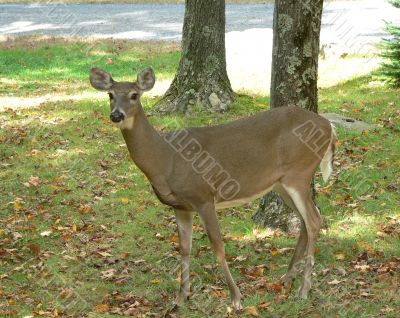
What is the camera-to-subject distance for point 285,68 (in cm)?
806

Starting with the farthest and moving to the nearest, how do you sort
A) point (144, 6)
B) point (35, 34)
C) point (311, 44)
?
point (144, 6)
point (35, 34)
point (311, 44)

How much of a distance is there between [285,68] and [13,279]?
3.62 meters

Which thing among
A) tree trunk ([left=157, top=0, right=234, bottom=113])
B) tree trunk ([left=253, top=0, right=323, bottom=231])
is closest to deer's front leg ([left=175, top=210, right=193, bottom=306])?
tree trunk ([left=253, top=0, right=323, bottom=231])

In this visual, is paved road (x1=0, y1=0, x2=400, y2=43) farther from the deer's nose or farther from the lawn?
the deer's nose

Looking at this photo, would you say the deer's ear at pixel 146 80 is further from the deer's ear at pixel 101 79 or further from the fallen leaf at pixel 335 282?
the fallen leaf at pixel 335 282

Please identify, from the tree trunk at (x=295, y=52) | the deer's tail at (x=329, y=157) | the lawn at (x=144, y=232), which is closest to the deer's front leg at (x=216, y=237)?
the lawn at (x=144, y=232)

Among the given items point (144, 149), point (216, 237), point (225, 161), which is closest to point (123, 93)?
point (144, 149)

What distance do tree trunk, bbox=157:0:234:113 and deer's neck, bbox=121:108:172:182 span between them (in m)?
6.09

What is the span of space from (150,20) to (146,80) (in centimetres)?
1775

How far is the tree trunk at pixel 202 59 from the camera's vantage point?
12.7 metres

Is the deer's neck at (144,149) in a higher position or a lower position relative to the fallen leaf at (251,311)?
higher

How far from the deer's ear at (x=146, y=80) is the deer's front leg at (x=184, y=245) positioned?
1.23 m

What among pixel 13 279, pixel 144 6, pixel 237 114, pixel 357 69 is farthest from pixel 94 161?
pixel 144 6

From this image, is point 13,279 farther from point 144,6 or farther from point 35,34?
point 144,6
